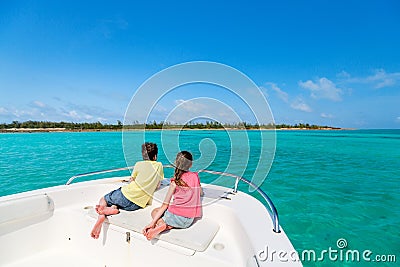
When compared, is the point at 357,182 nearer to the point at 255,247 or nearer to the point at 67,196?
the point at 255,247

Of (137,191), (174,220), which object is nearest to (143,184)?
(137,191)

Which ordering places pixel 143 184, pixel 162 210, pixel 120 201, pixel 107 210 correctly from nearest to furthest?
pixel 162 210
pixel 107 210
pixel 120 201
pixel 143 184

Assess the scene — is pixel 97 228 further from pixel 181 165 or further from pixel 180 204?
pixel 181 165

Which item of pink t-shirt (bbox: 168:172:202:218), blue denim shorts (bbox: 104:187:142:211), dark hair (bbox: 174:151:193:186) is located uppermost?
dark hair (bbox: 174:151:193:186)

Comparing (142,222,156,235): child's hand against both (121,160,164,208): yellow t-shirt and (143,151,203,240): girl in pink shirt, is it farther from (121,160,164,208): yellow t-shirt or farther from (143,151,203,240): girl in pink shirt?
(121,160,164,208): yellow t-shirt

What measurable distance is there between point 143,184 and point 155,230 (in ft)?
2.31

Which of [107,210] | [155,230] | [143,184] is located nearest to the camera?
[155,230]

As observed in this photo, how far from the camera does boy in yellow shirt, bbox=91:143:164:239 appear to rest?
7.27 ft

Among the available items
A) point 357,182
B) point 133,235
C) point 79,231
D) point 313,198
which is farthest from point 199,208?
point 357,182

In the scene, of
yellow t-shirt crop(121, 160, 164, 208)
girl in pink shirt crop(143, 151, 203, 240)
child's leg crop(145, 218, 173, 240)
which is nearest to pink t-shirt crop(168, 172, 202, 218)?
girl in pink shirt crop(143, 151, 203, 240)

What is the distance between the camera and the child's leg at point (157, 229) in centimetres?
181

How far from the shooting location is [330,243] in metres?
3.51

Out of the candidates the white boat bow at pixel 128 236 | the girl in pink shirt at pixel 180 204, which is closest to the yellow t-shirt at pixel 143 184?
the white boat bow at pixel 128 236

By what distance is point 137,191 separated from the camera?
2355 millimetres
